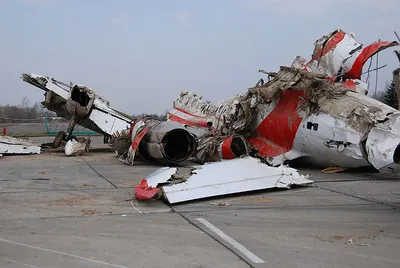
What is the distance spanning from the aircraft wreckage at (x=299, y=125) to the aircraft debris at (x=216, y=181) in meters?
0.13

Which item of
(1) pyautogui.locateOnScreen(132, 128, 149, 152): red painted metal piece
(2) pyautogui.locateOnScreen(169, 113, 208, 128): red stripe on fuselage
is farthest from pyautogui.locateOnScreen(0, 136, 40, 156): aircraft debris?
(1) pyautogui.locateOnScreen(132, 128, 149, 152): red painted metal piece

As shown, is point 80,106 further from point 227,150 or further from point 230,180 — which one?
point 230,180

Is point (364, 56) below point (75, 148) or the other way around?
the other way around

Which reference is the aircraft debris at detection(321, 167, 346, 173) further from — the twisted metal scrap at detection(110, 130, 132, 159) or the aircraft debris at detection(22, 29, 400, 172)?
the twisted metal scrap at detection(110, 130, 132, 159)

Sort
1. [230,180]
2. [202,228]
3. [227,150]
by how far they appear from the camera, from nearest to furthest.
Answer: [202,228] < [230,180] < [227,150]

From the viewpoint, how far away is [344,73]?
12719 mm

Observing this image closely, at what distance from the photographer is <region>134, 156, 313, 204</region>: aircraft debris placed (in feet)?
25.4

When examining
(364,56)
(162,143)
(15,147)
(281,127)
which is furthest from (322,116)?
(15,147)

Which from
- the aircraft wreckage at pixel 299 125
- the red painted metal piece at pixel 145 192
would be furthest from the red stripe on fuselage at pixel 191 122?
the red painted metal piece at pixel 145 192

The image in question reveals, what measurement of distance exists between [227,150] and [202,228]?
7155mm

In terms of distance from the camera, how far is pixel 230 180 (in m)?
8.53

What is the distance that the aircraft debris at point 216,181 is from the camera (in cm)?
774

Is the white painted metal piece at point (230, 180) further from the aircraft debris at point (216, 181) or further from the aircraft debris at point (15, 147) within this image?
the aircraft debris at point (15, 147)

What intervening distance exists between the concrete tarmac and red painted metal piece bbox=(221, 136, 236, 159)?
3.78m
